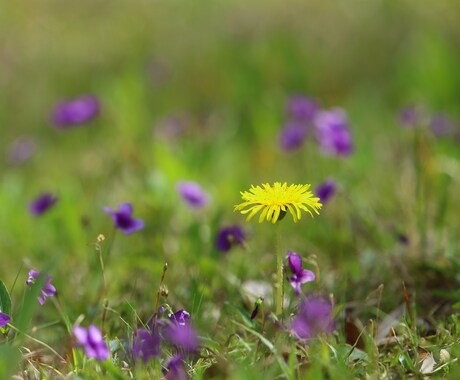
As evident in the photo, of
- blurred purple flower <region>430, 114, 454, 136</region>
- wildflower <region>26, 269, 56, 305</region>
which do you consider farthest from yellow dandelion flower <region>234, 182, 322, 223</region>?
blurred purple flower <region>430, 114, 454, 136</region>

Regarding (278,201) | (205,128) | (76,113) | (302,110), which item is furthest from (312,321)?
(205,128)

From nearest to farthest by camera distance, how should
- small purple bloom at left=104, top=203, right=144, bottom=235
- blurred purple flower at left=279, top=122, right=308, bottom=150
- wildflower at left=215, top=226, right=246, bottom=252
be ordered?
small purple bloom at left=104, top=203, right=144, bottom=235
wildflower at left=215, top=226, right=246, bottom=252
blurred purple flower at left=279, top=122, right=308, bottom=150

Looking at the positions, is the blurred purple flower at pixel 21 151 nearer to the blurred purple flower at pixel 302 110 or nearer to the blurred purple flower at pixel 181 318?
the blurred purple flower at pixel 302 110

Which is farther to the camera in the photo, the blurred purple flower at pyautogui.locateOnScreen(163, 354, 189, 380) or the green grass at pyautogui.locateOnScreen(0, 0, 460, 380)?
the green grass at pyautogui.locateOnScreen(0, 0, 460, 380)

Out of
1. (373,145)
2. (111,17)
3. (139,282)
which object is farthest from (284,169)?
(111,17)

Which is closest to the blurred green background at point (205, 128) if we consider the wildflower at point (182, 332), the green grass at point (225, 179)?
the green grass at point (225, 179)

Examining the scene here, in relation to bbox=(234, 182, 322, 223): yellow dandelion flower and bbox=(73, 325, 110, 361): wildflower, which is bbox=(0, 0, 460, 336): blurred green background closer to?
bbox=(73, 325, 110, 361): wildflower
